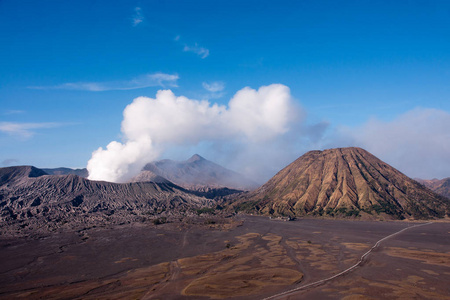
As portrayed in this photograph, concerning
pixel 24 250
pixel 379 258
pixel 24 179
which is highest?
pixel 24 179

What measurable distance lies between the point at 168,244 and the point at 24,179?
161 m

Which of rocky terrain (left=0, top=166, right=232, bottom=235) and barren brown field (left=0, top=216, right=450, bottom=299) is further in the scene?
rocky terrain (left=0, top=166, right=232, bottom=235)

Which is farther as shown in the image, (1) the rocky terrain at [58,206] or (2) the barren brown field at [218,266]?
(1) the rocky terrain at [58,206]

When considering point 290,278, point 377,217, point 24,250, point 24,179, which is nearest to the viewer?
point 290,278

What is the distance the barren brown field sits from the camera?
47.4 metres

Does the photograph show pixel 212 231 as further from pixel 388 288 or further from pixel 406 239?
pixel 388 288

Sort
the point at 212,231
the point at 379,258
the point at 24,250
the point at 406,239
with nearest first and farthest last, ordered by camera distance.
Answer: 1. the point at 379,258
2. the point at 24,250
3. the point at 406,239
4. the point at 212,231

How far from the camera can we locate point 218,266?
6388 centimetres

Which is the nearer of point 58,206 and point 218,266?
point 218,266

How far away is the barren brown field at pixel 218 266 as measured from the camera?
47438mm

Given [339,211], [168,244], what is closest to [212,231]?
[168,244]

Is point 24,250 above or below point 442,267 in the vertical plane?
below

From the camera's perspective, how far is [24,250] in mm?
79750

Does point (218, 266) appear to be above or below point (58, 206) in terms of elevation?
below
